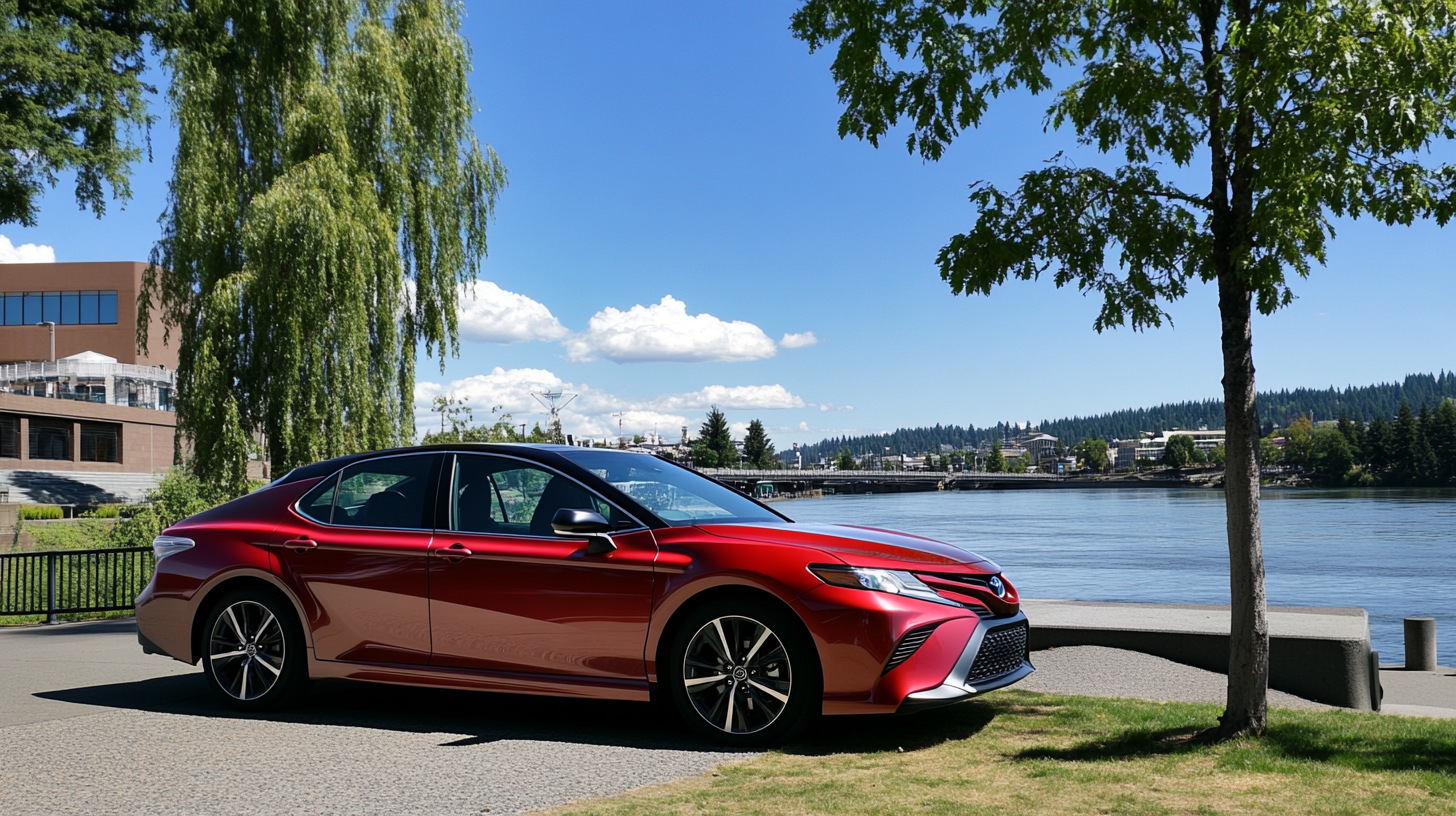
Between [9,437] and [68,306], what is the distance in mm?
20940

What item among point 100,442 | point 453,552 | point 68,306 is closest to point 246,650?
point 453,552

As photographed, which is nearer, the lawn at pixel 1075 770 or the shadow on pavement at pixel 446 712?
the lawn at pixel 1075 770

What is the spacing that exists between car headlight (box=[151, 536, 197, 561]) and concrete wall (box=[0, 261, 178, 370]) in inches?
3157

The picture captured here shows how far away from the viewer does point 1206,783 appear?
5227 mm

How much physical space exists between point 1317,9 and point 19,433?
231 ft

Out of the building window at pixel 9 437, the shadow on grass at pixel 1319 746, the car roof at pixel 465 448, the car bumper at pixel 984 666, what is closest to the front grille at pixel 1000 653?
the car bumper at pixel 984 666

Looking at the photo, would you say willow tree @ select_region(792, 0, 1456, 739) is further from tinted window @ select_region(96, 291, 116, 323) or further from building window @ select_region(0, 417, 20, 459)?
tinted window @ select_region(96, 291, 116, 323)

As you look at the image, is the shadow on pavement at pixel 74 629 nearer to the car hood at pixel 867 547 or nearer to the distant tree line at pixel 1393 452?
the car hood at pixel 867 547

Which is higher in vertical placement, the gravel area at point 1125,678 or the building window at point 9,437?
the building window at point 9,437

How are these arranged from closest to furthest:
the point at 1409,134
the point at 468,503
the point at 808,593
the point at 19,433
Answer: the point at 1409,134 → the point at 808,593 → the point at 468,503 → the point at 19,433

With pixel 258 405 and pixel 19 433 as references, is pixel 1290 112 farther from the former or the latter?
pixel 19 433

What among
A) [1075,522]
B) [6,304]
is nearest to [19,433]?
[6,304]

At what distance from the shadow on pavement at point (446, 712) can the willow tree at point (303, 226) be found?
9722 mm

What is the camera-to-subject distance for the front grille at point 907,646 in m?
5.84
